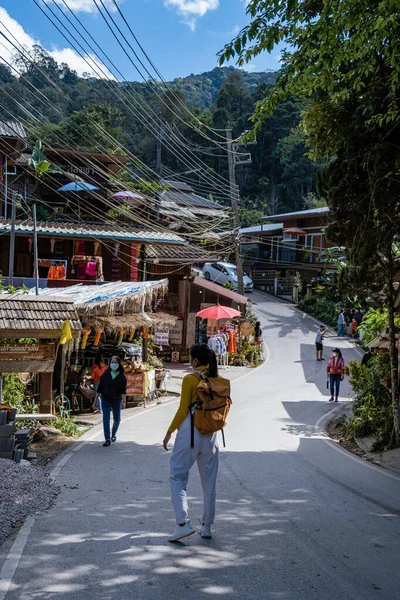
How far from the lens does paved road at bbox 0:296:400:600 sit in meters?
4.78

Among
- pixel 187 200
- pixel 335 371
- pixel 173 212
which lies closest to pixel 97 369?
pixel 335 371

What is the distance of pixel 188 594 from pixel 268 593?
0.61 metres

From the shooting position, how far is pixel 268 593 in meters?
4.68

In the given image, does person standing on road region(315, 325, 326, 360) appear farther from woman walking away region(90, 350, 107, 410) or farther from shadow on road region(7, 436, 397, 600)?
shadow on road region(7, 436, 397, 600)

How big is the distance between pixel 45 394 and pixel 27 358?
1.08m

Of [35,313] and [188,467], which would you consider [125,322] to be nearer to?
[35,313]

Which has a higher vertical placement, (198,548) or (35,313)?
(35,313)

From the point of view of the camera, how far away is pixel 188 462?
587 cm

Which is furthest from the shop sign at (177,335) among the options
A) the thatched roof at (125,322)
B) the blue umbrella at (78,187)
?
the thatched roof at (125,322)

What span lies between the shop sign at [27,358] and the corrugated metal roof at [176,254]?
17487mm

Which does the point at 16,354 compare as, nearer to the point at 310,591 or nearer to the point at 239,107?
the point at 310,591

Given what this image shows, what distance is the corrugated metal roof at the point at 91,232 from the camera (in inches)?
1030

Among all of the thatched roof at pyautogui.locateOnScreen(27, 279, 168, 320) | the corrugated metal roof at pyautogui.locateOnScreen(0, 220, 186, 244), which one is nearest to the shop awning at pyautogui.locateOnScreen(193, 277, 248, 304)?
the corrugated metal roof at pyautogui.locateOnScreen(0, 220, 186, 244)

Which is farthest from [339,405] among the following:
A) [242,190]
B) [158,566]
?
[242,190]
